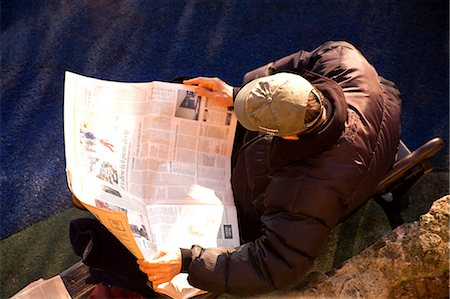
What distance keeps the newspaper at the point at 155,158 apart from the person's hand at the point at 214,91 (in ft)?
0.06

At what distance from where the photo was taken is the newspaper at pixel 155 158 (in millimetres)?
1400

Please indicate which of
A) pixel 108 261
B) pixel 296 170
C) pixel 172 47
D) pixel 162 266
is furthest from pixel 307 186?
pixel 172 47

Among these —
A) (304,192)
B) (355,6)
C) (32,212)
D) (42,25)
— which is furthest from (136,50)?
(304,192)

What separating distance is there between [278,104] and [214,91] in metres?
0.43

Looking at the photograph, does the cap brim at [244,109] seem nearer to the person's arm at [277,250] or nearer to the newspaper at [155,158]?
the person's arm at [277,250]

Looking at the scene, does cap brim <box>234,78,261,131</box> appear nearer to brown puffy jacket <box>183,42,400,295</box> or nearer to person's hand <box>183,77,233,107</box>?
brown puffy jacket <box>183,42,400,295</box>

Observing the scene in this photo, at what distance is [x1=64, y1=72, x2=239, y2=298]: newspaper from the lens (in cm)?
140

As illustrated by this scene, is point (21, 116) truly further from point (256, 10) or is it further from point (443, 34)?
point (443, 34)

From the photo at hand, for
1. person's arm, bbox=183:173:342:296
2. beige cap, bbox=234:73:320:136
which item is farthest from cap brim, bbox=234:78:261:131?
person's arm, bbox=183:173:342:296

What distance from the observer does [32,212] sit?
2020 mm

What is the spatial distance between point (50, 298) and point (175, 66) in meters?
1.03

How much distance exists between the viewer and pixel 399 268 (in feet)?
4.72

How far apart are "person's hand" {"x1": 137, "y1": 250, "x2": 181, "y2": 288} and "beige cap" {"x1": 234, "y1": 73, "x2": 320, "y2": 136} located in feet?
1.15

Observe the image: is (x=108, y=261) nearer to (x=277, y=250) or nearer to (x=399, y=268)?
(x=277, y=250)
